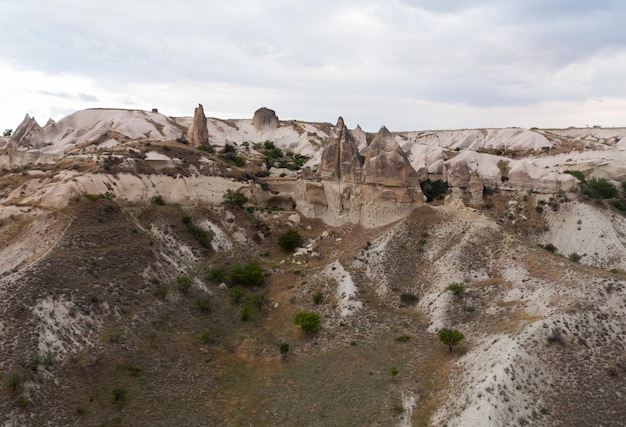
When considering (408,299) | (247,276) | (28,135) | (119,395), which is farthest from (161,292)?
A: (28,135)

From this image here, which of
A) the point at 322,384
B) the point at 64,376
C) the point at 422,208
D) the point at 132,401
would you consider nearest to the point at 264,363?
the point at 322,384

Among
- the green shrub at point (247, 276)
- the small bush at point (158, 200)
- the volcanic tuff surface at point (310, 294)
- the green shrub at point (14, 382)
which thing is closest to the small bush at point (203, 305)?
A: the volcanic tuff surface at point (310, 294)

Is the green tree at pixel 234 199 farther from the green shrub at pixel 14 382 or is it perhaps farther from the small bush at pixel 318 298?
the green shrub at pixel 14 382

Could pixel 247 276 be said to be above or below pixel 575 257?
below

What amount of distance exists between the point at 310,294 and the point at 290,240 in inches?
406

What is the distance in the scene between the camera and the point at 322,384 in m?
24.8

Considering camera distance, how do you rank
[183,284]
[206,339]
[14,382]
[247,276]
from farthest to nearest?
[247,276] → [183,284] → [206,339] → [14,382]

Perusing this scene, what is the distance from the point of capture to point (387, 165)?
42.3m

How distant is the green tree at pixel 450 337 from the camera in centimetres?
2512

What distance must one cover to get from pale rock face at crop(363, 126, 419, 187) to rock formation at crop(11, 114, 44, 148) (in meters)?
66.5

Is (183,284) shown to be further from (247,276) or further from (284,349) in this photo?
(284,349)

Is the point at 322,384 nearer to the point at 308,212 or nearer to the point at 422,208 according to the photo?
the point at 422,208

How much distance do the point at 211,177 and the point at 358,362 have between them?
29.4 metres

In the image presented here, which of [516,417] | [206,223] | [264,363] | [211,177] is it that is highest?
[211,177]
